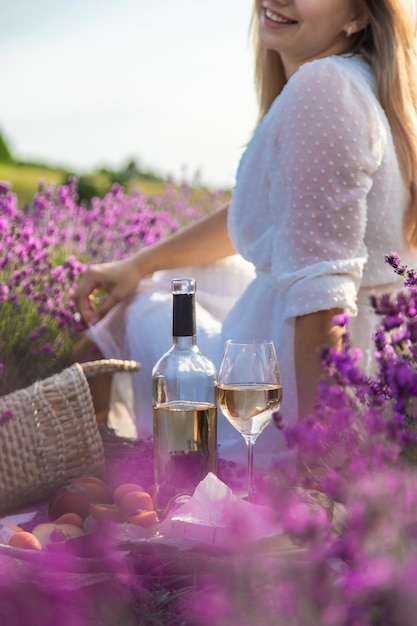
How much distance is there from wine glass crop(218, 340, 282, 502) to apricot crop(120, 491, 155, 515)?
0.20 m

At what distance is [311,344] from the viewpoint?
2305mm

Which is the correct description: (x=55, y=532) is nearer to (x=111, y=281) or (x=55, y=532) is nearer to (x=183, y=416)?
(x=183, y=416)

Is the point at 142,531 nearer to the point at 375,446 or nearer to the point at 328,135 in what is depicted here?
the point at 375,446

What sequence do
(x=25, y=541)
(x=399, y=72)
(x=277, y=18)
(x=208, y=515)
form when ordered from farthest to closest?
(x=277, y=18), (x=399, y=72), (x=25, y=541), (x=208, y=515)

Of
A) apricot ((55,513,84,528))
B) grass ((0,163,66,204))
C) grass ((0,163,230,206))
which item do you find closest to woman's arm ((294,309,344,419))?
apricot ((55,513,84,528))

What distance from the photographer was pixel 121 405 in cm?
323

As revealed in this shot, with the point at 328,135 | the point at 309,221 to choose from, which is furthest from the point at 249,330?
the point at 328,135

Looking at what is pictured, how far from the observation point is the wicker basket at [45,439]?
2.14 metres

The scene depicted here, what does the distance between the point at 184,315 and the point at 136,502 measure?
15.2 inches

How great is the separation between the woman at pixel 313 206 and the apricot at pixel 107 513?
2.26ft

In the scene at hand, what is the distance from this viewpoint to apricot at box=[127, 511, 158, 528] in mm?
1706

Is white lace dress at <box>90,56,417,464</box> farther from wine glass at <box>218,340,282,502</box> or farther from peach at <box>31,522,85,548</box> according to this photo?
peach at <box>31,522,85,548</box>

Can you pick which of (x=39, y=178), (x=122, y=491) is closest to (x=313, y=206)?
(x=122, y=491)

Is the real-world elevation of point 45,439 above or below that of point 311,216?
below
